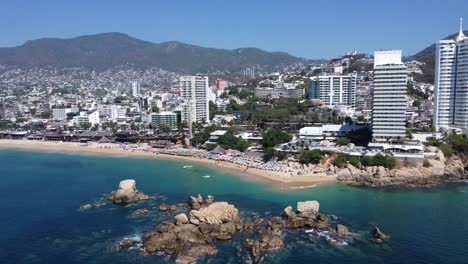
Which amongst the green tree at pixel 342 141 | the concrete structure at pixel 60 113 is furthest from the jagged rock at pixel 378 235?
the concrete structure at pixel 60 113

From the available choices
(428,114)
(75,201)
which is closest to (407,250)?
(75,201)

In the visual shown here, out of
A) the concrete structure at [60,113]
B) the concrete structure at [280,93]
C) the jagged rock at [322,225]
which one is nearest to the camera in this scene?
the jagged rock at [322,225]

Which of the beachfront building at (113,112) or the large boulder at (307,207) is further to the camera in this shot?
the beachfront building at (113,112)

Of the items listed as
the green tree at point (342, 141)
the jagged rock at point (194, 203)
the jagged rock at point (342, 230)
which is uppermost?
the green tree at point (342, 141)

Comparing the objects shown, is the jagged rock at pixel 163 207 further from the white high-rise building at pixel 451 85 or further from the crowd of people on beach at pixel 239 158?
the white high-rise building at pixel 451 85

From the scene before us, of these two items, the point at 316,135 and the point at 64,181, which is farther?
the point at 316,135

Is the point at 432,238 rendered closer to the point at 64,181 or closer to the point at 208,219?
the point at 208,219

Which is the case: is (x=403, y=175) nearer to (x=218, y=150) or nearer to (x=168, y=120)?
(x=218, y=150)

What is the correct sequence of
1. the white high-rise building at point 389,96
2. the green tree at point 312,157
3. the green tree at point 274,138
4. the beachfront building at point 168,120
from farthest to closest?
the beachfront building at point 168,120, the green tree at point 274,138, the white high-rise building at point 389,96, the green tree at point 312,157
